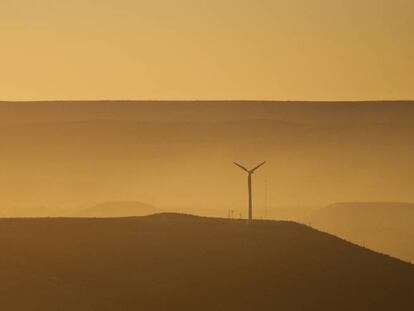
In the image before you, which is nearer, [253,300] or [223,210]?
[253,300]

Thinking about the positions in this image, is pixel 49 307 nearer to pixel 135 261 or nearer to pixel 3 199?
pixel 135 261

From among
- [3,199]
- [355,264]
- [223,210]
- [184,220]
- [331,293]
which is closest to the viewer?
[331,293]

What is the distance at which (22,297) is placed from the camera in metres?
44.2

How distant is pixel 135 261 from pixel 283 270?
887 centimetres

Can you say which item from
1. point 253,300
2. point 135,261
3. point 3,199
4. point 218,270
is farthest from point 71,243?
point 3,199

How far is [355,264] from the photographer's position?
59750 millimetres

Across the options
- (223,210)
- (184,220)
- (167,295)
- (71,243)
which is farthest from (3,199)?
(167,295)

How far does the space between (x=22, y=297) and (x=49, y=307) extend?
78.1 inches

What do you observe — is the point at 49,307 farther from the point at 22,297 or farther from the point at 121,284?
the point at 121,284

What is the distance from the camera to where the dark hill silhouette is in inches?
1821

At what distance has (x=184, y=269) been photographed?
53219mm

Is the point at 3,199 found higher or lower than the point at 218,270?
higher

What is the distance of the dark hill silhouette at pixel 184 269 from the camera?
152 feet

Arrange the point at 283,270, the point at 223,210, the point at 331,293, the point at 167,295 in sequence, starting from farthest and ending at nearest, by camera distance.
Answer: the point at 223,210
the point at 283,270
the point at 331,293
the point at 167,295
